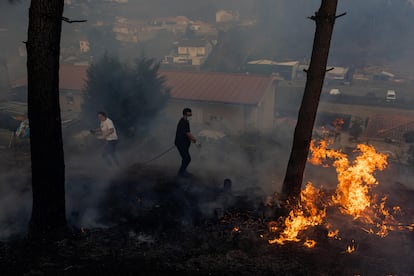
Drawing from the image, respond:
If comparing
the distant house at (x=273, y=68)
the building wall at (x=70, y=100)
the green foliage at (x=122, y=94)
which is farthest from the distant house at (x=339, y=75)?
the green foliage at (x=122, y=94)

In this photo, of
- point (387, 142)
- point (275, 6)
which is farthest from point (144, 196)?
point (275, 6)

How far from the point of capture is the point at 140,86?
1762 centimetres

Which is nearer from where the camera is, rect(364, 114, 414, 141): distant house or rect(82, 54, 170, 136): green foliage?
rect(82, 54, 170, 136): green foliage

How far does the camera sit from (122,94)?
16984 mm

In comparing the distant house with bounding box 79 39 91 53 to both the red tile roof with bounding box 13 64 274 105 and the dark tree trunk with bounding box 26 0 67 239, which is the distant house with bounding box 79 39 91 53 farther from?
the dark tree trunk with bounding box 26 0 67 239

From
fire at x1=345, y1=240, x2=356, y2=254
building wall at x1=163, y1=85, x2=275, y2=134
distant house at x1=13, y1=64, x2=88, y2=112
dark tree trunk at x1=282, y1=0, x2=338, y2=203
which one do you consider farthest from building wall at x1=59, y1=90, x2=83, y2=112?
fire at x1=345, y1=240, x2=356, y2=254

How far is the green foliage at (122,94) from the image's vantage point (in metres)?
16.9

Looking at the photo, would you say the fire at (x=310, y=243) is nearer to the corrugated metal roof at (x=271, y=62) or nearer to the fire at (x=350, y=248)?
the fire at (x=350, y=248)

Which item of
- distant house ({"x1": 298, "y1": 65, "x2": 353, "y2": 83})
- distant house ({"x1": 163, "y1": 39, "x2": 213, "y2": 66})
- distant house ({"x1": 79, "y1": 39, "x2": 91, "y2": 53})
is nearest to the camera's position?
distant house ({"x1": 298, "y1": 65, "x2": 353, "y2": 83})

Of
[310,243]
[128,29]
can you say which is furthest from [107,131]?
[128,29]

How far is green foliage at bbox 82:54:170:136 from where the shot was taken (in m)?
16.9

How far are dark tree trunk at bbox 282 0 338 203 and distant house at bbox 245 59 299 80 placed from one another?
45860 millimetres

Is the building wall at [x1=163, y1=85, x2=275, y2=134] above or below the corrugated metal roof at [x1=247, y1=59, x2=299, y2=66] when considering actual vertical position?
below

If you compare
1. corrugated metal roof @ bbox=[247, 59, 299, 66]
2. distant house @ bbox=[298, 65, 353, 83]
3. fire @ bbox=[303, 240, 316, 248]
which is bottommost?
fire @ bbox=[303, 240, 316, 248]
